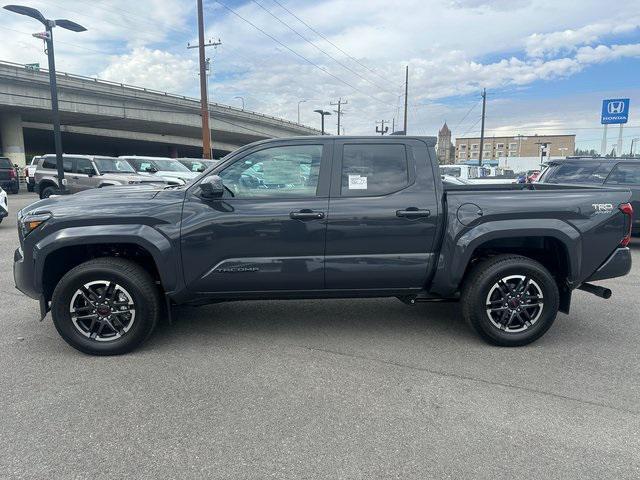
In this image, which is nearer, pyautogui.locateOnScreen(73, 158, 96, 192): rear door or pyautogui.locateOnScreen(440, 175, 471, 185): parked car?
pyautogui.locateOnScreen(440, 175, 471, 185): parked car

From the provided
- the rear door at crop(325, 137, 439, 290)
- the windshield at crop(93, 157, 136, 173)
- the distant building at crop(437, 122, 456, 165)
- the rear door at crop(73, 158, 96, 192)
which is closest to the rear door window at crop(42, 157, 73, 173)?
the rear door at crop(73, 158, 96, 192)

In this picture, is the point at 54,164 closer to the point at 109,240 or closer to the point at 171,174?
the point at 171,174

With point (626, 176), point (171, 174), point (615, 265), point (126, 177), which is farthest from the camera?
point (171, 174)

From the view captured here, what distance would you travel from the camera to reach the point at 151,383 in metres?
3.45

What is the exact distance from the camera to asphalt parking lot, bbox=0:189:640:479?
2561 mm

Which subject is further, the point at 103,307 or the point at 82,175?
the point at 82,175

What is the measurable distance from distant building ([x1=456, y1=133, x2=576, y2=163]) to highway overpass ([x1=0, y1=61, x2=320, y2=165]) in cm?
6288

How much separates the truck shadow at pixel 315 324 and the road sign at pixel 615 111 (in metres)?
17.3

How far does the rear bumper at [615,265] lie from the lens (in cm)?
413

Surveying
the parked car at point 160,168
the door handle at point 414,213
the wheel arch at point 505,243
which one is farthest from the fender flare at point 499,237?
the parked car at point 160,168

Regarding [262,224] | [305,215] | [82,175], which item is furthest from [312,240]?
[82,175]

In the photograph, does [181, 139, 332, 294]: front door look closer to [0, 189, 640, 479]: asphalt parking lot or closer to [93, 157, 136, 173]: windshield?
[0, 189, 640, 479]: asphalt parking lot

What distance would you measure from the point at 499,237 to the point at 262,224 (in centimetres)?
205

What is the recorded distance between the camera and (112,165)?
16.5 m
